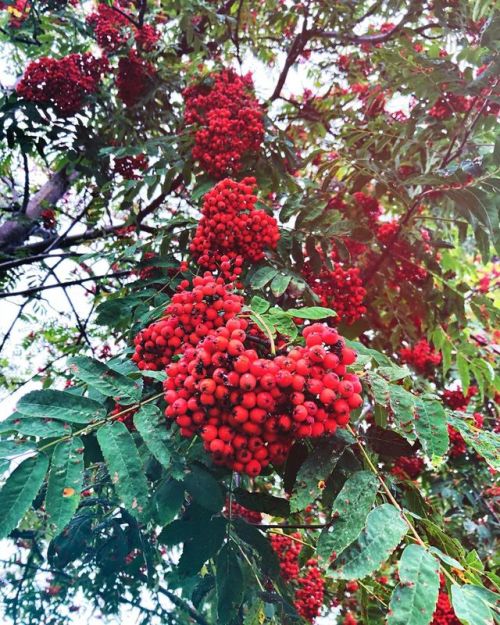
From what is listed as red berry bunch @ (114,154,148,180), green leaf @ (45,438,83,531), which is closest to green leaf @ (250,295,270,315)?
green leaf @ (45,438,83,531)

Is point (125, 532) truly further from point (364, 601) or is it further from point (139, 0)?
point (139, 0)

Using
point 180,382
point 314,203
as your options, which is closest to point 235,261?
point 314,203

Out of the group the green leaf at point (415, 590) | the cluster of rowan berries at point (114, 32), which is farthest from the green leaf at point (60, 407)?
the cluster of rowan berries at point (114, 32)

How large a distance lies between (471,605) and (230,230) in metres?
1.56

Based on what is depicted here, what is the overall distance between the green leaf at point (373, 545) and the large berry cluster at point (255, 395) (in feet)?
0.75

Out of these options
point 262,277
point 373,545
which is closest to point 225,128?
→ point 262,277

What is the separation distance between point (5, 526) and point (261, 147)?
8.61ft

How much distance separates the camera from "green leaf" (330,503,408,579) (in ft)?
3.03

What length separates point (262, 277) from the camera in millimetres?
1926

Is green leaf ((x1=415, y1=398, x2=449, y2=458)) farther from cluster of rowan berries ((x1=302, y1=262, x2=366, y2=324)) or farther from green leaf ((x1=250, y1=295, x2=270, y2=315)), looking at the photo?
cluster of rowan berries ((x1=302, y1=262, x2=366, y2=324))

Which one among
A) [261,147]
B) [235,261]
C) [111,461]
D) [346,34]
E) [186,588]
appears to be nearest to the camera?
[111,461]

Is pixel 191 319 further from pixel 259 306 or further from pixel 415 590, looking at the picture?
pixel 415 590

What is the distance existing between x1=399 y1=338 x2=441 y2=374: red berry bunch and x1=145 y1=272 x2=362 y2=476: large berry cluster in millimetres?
2670

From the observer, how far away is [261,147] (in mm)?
2955
